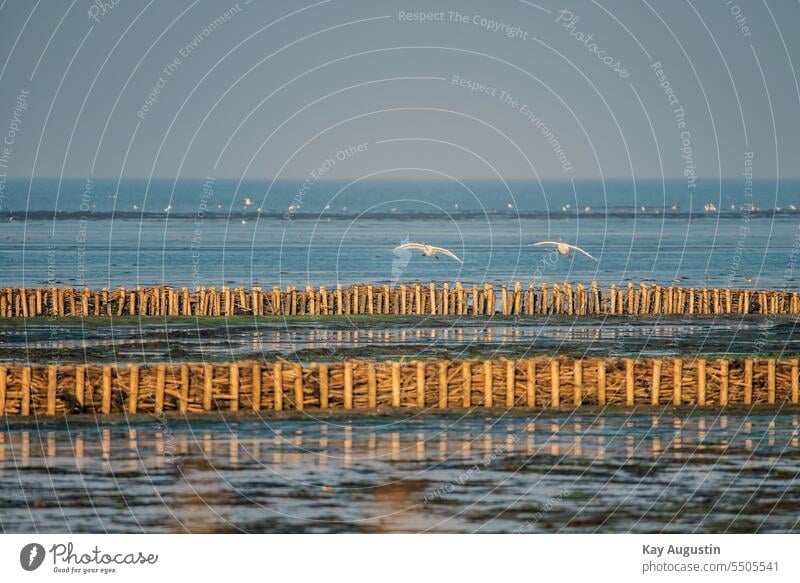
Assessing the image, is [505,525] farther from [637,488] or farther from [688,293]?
[688,293]

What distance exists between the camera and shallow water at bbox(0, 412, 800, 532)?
33688 millimetres

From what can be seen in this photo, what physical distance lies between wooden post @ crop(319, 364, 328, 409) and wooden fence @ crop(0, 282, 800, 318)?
95.9 ft

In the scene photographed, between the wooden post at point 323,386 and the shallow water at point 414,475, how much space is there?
61.4 inches

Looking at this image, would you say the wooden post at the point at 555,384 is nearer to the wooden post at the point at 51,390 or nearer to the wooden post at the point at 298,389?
the wooden post at the point at 298,389

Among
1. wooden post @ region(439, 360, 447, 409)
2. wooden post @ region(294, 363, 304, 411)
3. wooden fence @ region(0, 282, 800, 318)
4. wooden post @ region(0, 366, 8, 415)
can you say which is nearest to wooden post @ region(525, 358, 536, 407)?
wooden post @ region(439, 360, 447, 409)

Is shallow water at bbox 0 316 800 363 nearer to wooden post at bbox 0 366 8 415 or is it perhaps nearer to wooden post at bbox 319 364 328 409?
wooden post at bbox 319 364 328 409

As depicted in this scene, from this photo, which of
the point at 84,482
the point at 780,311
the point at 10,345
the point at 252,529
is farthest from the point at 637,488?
the point at 780,311

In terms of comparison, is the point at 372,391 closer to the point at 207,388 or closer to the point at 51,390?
the point at 207,388

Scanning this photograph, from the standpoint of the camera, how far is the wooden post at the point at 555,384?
45875 millimetres

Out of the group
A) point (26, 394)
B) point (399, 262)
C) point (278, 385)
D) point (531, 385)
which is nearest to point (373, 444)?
point (278, 385)

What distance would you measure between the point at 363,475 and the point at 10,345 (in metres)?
28.0

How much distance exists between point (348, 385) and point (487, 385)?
4.10 metres

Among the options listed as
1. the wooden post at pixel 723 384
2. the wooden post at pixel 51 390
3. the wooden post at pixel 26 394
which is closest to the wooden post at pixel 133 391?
the wooden post at pixel 51 390

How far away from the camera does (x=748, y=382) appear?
46.7m
